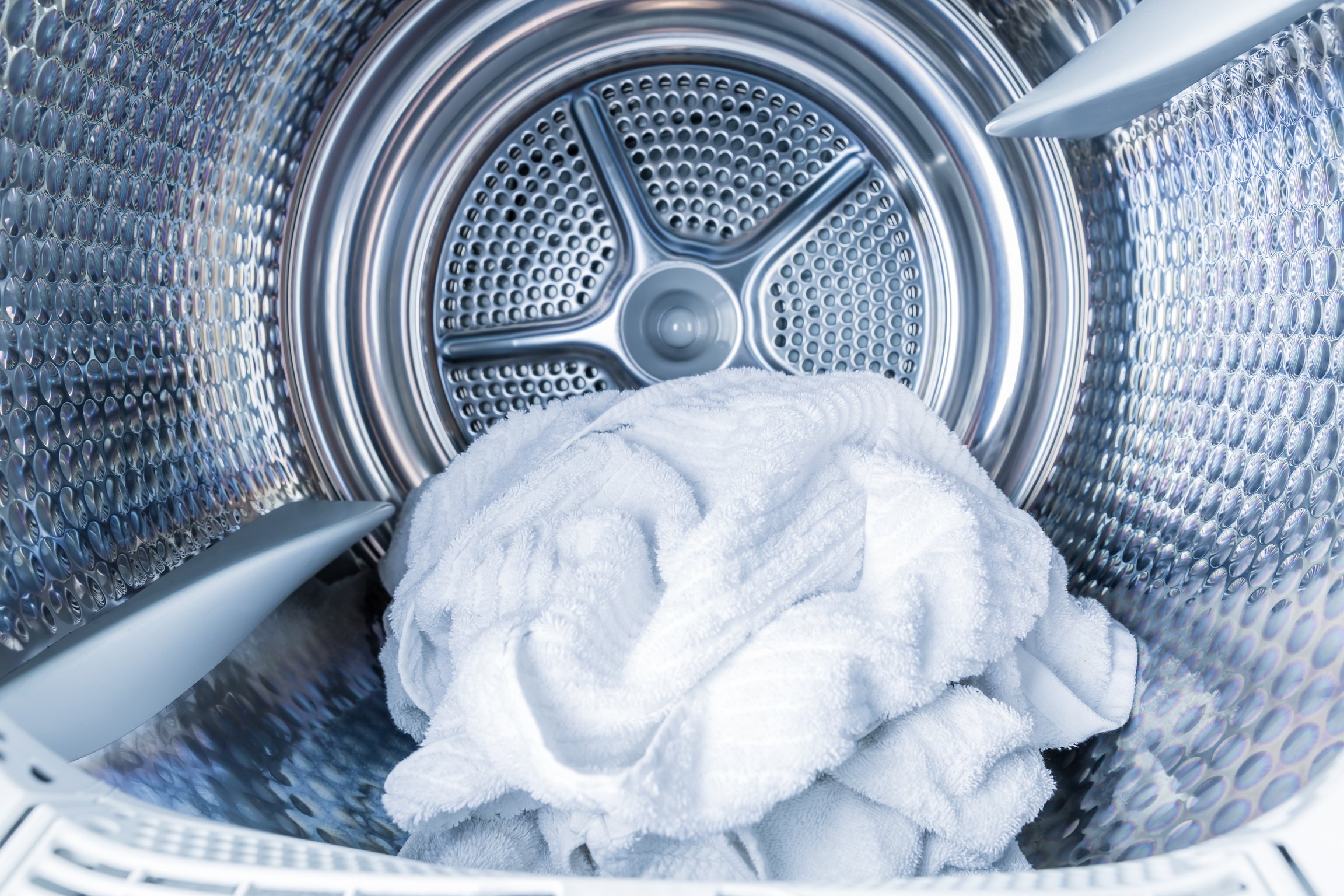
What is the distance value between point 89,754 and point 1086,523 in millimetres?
646

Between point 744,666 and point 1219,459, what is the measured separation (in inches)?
14.1

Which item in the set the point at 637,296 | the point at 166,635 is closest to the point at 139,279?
the point at 166,635

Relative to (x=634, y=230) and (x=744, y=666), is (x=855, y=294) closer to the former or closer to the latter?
(x=634, y=230)

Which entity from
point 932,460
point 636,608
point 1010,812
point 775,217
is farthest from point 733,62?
point 1010,812

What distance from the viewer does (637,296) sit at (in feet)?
2.72

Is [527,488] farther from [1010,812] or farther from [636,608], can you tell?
[1010,812]

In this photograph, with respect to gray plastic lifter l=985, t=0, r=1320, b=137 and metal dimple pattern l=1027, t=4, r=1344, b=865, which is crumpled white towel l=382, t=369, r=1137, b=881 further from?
gray plastic lifter l=985, t=0, r=1320, b=137

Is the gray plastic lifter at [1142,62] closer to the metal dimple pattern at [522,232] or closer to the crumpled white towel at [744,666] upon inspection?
the crumpled white towel at [744,666]

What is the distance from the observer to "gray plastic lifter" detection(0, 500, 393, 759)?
417 mm

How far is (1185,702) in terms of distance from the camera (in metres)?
0.51

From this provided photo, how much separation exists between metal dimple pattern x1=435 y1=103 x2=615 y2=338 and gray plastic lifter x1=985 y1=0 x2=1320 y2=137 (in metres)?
0.37

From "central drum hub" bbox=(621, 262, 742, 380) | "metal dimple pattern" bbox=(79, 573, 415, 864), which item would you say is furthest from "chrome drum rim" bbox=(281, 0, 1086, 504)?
"metal dimple pattern" bbox=(79, 573, 415, 864)

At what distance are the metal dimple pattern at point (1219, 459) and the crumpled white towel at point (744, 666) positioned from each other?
0.15 ft

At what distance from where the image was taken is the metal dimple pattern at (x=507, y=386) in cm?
82
